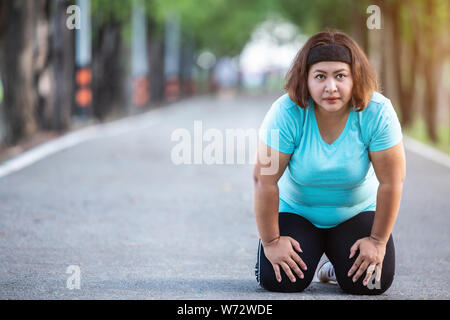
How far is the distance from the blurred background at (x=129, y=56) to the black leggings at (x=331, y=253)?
3.25 feet

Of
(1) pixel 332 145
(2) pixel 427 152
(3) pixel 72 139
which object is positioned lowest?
(2) pixel 427 152

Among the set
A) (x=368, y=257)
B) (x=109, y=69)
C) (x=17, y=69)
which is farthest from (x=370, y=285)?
(x=109, y=69)

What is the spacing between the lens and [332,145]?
16.7 feet

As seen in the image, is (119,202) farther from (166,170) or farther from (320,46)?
(320,46)

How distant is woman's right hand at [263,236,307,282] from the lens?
16.8 ft

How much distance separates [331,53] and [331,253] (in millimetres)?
1224

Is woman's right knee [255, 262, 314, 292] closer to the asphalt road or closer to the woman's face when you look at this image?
the asphalt road

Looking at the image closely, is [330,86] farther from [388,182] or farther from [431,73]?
[431,73]

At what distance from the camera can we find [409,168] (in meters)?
13.0

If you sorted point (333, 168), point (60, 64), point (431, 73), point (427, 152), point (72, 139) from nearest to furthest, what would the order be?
point (333, 168) → point (427, 152) → point (72, 139) → point (431, 73) → point (60, 64)
